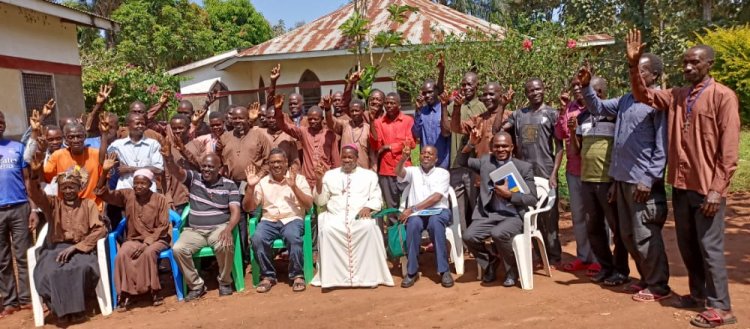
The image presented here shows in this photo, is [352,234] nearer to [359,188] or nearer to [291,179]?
[359,188]

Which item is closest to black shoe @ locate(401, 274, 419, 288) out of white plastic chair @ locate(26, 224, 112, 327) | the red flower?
white plastic chair @ locate(26, 224, 112, 327)

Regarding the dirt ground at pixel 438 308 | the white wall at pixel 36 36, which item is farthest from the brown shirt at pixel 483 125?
the white wall at pixel 36 36

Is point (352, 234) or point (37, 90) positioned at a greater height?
point (37, 90)

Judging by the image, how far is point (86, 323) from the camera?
5023 mm

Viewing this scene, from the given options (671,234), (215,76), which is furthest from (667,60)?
(215,76)

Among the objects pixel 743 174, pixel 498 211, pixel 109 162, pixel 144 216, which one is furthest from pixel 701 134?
pixel 743 174

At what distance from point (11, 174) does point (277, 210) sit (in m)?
2.25

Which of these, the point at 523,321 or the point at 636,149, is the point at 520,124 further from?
the point at 523,321

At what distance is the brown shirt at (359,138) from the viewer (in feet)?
20.8

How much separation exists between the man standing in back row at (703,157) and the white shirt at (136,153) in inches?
168

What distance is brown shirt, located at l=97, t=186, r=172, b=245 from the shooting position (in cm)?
546

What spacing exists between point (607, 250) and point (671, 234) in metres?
2.18

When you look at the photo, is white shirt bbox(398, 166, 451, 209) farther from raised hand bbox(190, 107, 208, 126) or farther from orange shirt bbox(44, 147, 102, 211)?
orange shirt bbox(44, 147, 102, 211)

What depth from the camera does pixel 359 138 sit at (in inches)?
250
